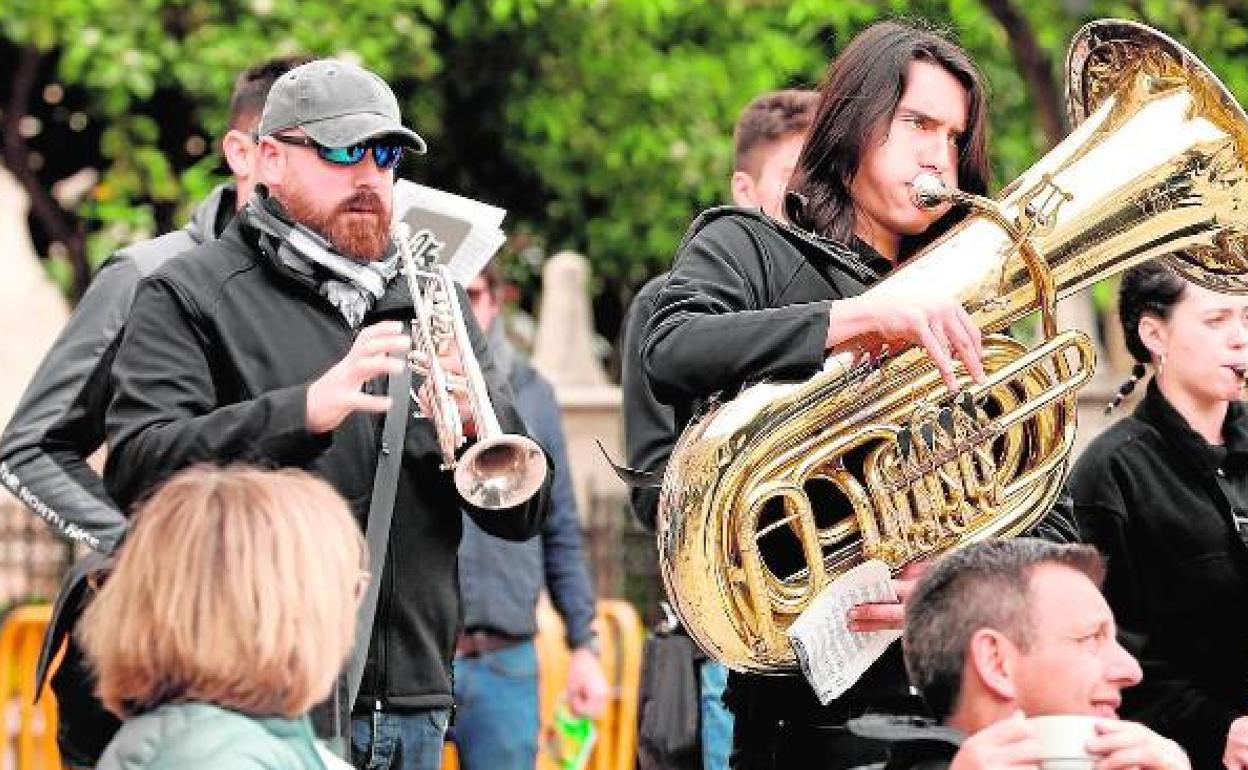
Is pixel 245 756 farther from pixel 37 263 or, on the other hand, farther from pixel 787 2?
pixel 787 2

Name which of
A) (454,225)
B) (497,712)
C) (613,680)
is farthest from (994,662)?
(613,680)

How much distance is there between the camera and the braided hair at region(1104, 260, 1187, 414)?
6.15 m

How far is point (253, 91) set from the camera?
21.7ft

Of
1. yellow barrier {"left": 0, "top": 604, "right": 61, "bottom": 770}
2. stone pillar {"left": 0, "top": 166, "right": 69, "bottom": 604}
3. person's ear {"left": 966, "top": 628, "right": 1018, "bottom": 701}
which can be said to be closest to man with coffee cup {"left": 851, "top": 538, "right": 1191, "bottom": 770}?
person's ear {"left": 966, "top": 628, "right": 1018, "bottom": 701}

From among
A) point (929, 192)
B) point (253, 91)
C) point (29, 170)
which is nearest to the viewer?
point (929, 192)

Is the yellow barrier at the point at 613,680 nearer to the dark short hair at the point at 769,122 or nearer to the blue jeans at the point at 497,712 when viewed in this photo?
the blue jeans at the point at 497,712

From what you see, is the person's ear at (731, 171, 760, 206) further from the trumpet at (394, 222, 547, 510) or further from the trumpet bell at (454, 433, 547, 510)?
the trumpet bell at (454, 433, 547, 510)

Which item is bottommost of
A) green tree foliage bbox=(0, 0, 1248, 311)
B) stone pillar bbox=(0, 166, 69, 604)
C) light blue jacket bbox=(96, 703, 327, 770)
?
light blue jacket bbox=(96, 703, 327, 770)

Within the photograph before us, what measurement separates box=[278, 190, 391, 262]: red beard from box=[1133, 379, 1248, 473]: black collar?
1932 mm

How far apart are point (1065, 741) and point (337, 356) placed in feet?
6.46

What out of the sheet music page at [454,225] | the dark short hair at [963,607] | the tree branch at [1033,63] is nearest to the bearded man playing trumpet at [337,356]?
the sheet music page at [454,225]

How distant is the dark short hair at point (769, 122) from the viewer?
6.92m

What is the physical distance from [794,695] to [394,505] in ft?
2.91

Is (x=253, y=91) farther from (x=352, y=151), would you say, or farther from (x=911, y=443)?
(x=911, y=443)
